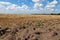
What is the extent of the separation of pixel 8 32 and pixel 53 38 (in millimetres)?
3634

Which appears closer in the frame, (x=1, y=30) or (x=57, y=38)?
(x=57, y=38)

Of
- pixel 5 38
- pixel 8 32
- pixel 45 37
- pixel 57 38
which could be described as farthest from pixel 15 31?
pixel 57 38

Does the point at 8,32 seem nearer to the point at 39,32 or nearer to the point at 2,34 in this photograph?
the point at 2,34

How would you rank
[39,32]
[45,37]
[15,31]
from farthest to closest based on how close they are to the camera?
[15,31]
[39,32]
[45,37]

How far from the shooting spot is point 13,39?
863 cm

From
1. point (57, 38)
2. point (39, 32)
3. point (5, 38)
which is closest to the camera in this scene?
point (57, 38)

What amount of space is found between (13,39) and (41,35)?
1.62m

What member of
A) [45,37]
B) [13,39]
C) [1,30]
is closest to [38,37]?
[45,37]

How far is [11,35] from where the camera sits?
9.03 metres

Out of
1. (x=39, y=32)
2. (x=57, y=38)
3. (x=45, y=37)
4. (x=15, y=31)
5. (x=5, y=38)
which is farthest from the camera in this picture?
(x=15, y=31)

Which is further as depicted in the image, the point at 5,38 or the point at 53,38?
the point at 5,38

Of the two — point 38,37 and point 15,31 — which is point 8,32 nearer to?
point 15,31

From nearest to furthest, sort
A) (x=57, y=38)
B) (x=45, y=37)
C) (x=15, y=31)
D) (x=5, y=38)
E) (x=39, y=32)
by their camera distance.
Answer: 1. (x=57, y=38)
2. (x=45, y=37)
3. (x=39, y=32)
4. (x=5, y=38)
5. (x=15, y=31)

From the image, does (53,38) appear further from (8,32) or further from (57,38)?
(8,32)
